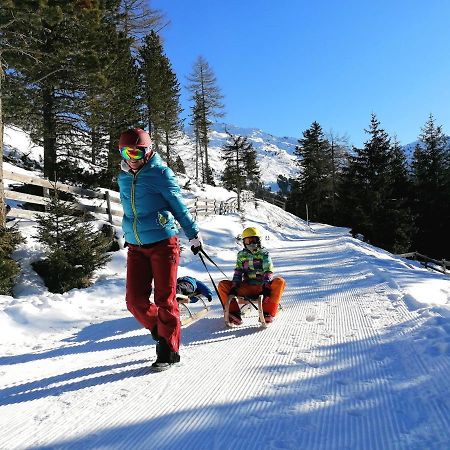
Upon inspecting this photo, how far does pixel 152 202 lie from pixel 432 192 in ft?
132

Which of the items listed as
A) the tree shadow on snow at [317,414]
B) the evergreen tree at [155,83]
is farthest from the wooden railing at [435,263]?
the evergreen tree at [155,83]

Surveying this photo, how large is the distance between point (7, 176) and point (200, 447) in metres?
10.0

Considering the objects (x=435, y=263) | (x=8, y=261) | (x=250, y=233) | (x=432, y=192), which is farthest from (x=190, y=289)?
(x=432, y=192)

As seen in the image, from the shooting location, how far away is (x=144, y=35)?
29.0m

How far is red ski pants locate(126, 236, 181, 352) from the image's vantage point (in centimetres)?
378

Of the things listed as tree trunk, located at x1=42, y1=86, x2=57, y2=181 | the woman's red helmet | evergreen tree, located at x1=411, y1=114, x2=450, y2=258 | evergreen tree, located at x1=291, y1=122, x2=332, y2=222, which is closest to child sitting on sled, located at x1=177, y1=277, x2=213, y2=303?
the woman's red helmet

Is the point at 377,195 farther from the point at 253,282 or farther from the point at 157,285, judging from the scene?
the point at 157,285

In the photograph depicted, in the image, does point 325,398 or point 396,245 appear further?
point 396,245

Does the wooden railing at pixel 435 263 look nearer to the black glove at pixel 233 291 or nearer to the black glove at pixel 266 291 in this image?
the black glove at pixel 266 291

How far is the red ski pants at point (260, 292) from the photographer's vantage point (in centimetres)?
534

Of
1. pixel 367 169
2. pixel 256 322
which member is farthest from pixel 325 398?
pixel 367 169

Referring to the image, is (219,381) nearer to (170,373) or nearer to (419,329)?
(170,373)

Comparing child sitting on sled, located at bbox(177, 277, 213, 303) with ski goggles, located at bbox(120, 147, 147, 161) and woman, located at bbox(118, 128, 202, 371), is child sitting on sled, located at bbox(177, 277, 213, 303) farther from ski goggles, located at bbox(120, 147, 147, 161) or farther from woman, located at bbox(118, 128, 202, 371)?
ski goggles, located at bbox(120, 147, 147, 161)

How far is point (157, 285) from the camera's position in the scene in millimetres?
3795
